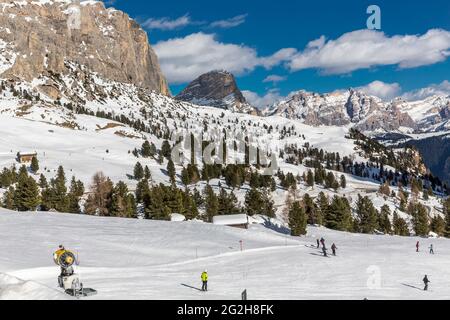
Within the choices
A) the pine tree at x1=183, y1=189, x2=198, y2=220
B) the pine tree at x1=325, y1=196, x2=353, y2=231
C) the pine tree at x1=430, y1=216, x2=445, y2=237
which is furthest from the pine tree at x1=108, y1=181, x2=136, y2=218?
the pine tree at x1=430, y1=216, x2=445, y2=237

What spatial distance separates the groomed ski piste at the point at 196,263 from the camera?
3831 centimetres

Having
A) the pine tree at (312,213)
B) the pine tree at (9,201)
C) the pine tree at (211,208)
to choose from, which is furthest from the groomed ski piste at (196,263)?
the pine tree at (312,213)

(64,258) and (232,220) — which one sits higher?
(232,220)

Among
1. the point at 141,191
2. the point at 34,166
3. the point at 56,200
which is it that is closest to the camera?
the point at 56,200

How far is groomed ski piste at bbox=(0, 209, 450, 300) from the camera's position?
3831 cm

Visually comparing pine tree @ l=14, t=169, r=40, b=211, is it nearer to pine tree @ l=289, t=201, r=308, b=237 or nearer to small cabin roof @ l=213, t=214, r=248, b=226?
small cabin roof @ l=213, t=214, r=248, b=226

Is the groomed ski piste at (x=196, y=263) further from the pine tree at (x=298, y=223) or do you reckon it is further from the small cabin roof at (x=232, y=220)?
the pine tree at (x=298, y=223)

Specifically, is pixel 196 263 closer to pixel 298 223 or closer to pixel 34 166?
pixel 298 223

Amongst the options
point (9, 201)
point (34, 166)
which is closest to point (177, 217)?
point (9, 201)

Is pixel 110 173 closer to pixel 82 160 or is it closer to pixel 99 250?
pixel 82 160

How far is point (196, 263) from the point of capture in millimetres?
54656

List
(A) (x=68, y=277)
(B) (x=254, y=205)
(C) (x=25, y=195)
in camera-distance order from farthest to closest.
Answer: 1. (B) (x=254, y=205)
2. (C) (x=25, y=195)
3. (A) (x=68, y=277)

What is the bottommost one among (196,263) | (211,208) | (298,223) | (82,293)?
(196,263)

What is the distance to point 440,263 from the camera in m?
52.9
